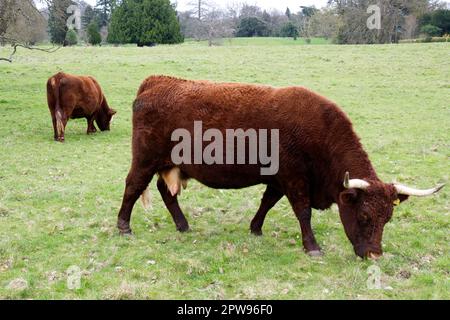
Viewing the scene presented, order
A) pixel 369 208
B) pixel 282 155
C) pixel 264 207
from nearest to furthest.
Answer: pixel 369 208, pixel 282 155, pixel 264 207

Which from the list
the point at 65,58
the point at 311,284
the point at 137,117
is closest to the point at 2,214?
the point at 137,117

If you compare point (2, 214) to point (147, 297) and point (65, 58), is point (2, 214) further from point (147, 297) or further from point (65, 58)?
point (65, 58)

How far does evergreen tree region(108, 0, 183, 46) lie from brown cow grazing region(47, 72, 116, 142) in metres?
38.2

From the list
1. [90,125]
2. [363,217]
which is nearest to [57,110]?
[90,125]

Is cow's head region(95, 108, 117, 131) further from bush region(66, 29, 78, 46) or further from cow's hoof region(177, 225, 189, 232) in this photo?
bush region(66, 29, 78, 46)

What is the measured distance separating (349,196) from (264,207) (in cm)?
169

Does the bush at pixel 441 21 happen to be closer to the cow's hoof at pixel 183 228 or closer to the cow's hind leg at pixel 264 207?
the cow's hind leg at pixel 264 207

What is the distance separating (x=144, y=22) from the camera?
2078 inches

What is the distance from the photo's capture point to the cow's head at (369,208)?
5.98 metres

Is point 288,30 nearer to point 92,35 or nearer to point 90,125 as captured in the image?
point 92,35

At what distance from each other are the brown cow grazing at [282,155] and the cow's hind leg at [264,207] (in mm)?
15

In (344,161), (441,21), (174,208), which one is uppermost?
(441,21)
